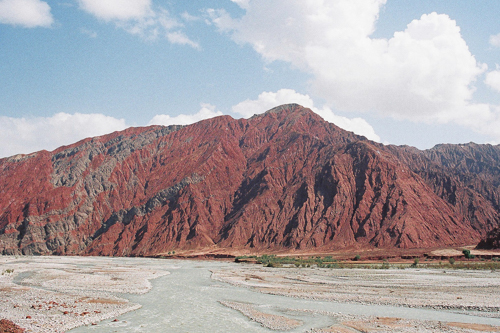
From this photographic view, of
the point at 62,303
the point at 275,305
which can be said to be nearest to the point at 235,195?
the point at 275,305

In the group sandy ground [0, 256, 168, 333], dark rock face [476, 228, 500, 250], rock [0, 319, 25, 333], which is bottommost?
sandy ground [0, 256, 168, 333]

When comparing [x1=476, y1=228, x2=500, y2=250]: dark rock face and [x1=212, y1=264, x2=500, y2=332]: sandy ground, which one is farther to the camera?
[x1=476, y1=228, x2=500, y2=250]: dark rock face

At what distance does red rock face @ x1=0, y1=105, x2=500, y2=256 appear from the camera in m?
116

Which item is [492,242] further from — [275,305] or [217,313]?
[217,313]

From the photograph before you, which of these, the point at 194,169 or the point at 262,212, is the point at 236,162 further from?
the point at 262,212

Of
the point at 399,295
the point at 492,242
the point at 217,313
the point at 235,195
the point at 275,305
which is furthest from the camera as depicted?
the point at 235,195

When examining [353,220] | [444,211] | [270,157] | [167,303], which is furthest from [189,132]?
[167,303]

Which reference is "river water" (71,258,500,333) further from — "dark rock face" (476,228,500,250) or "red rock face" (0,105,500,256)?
"red rock face" (0,105,500,256)

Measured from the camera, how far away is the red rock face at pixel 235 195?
11625 cm

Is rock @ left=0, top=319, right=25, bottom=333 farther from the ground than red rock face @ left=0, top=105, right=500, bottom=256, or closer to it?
closer to it

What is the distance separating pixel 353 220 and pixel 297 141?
5510 centimetres

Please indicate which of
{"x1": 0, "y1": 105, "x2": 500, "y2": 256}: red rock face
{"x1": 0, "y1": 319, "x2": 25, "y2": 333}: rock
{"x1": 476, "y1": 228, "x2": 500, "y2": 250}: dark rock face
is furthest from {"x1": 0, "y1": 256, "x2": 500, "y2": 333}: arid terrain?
{"x1": 0, "y1": 105, "x2": 500, "y2": 256}: red rock face

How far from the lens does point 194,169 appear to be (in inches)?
6220

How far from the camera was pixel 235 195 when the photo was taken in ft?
501
